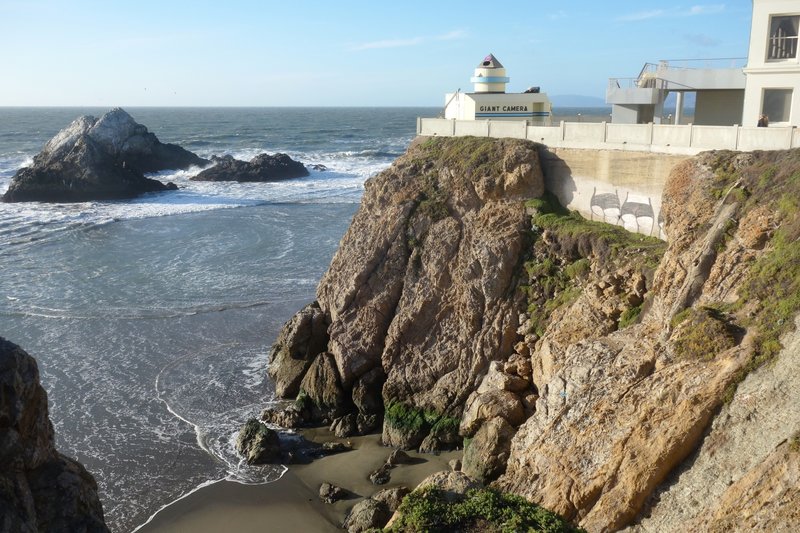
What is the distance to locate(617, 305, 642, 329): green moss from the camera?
16.4 metres

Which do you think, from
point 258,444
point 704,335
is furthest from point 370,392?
point 704,335

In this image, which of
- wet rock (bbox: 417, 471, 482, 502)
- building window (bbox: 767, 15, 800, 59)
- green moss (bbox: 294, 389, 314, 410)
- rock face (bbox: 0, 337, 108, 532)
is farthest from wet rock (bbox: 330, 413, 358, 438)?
building window (bbox: 767, 15, 800, 59)

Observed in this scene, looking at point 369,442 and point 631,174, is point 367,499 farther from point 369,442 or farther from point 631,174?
point 631,174

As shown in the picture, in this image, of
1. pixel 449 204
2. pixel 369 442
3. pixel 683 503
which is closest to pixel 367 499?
pixel 369 442

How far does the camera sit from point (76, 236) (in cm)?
4072

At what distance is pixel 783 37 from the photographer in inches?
755

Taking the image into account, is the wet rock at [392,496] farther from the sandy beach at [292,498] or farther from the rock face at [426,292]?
the rock face at [426,292]

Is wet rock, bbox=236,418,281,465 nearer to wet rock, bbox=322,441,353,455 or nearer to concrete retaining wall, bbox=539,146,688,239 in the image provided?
wet rock, bbox=322,441,353,455

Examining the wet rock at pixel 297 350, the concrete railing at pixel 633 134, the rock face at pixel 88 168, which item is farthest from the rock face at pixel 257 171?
the wet rock at pixel 297 350

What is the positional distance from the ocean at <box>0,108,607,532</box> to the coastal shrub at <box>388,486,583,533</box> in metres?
7.70

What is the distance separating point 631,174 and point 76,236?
3230 cm

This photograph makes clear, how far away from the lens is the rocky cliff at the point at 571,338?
11.9 meters

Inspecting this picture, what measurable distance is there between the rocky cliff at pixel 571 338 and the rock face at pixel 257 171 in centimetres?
3897

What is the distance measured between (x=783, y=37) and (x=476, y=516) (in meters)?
16.2
